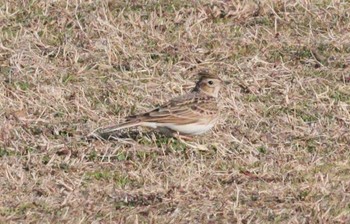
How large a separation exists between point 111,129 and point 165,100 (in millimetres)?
1268

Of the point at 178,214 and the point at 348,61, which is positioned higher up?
the point at 178,214

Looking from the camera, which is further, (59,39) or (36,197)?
(59,39)

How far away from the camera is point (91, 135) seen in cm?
1120

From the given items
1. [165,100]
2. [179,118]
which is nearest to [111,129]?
→ [179,118]

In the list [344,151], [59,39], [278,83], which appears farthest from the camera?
[59,39]

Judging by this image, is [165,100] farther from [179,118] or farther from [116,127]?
[116,127]

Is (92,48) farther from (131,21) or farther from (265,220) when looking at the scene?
(265,220)

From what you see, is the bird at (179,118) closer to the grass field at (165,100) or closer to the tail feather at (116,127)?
the tail feather at (116,127)

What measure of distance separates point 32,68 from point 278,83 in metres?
2.57

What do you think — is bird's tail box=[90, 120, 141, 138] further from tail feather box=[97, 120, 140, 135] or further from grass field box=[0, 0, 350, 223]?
grass field box=[0, 0, 350, 223]

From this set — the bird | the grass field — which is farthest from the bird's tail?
the grass field

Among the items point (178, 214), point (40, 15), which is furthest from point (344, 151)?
point (40, 15)

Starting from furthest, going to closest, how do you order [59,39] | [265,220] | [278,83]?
[59,39]
[278,83]
[265,220]

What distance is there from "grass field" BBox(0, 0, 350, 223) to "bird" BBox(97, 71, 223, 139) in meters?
0.14
